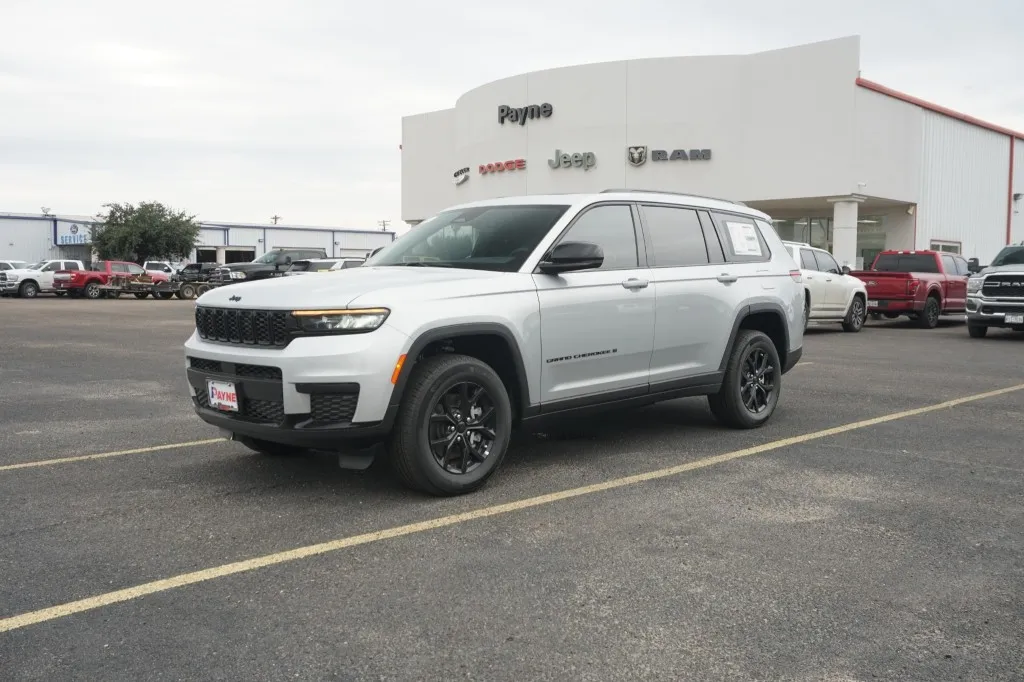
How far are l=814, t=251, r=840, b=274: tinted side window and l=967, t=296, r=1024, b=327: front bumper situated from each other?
2689mm

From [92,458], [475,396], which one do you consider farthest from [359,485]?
[92,458]

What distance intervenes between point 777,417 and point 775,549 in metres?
3.94

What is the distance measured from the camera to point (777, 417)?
825 cm

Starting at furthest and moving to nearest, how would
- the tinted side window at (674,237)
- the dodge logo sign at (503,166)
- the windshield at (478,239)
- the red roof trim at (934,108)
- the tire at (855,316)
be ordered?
the dodge logo sign at (503,166) < the red roof trim at (934,108) < the tire at (855,316) < the tinted side window at (674,237) < the windshield at (478,239)

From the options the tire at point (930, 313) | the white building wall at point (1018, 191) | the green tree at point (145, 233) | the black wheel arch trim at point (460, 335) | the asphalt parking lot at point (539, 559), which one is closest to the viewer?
the asphalt parking lot at point (539, 559)

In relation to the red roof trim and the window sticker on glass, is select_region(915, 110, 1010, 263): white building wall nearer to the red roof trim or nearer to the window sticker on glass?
the red roof trim

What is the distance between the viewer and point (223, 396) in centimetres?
538

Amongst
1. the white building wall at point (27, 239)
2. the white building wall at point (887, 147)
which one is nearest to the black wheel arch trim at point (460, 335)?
the white building wall at point (887, 147)

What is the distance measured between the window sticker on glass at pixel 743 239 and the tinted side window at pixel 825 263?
1165 cm

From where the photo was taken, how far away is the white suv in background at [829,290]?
719 inches

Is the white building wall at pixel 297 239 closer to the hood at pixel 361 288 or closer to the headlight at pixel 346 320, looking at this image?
the hood at pixel 361 288

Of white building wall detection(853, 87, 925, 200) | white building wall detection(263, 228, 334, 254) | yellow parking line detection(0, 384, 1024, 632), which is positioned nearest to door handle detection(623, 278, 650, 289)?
yellow parking line detection(0, 384, 1024, 632)

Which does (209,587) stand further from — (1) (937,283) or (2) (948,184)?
(2) (948,184)

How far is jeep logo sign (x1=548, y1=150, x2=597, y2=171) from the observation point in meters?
34.5
